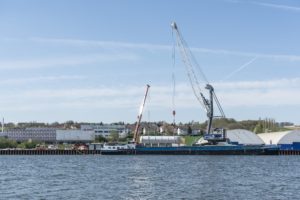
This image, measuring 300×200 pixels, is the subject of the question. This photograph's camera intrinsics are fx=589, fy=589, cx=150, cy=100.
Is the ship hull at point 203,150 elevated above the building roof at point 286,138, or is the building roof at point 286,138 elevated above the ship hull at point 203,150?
the building roof at point 286,138

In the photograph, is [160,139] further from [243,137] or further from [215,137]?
[243,137]

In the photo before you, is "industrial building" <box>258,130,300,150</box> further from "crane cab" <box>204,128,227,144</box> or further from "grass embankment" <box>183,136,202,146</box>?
"grass embankment" <box>183,136,202,146</box>

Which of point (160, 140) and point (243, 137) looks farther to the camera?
point (243, 137)

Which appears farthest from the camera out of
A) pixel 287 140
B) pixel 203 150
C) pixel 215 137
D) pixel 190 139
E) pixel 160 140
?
pixel 190 139

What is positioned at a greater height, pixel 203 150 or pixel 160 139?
pixel 160 139

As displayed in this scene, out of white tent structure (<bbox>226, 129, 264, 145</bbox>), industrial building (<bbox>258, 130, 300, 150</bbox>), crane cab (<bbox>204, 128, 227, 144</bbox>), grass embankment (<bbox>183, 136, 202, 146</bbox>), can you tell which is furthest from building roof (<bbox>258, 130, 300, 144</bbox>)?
crane cab (<bbox>204, 128, 227, 144</bbox>)

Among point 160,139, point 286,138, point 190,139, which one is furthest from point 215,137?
point 286,138

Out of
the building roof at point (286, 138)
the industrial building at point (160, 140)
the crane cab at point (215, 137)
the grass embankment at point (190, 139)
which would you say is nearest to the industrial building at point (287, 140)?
the building roof at point (286, 138)

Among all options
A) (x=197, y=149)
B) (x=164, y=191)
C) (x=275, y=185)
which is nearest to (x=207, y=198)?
(x=164, y=191)

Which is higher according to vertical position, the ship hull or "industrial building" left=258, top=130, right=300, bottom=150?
"industrial building" left=258, top=130, right=300, bottom=150

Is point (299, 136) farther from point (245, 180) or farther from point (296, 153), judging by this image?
point (245, 180)

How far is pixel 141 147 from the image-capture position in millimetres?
154000

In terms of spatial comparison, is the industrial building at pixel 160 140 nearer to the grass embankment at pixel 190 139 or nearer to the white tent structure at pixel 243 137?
the grass embankment at pixel 190 139

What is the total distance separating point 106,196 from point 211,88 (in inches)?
4253
